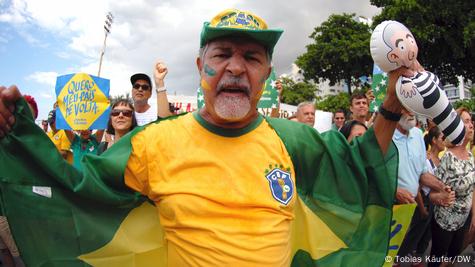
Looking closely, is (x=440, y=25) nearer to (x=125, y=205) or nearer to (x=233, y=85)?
(x=233, y=85)

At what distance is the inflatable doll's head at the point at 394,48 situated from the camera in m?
1.76

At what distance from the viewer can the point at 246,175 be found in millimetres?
1667

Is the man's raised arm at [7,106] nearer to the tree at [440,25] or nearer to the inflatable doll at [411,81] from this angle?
the inflatable doll at [411,81]

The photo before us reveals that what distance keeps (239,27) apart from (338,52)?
87.5ft

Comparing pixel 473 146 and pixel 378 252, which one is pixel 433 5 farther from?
pixel 378 252

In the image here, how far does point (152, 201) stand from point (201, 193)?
359 millimetres

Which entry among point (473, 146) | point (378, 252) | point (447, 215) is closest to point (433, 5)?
point (473, 146)

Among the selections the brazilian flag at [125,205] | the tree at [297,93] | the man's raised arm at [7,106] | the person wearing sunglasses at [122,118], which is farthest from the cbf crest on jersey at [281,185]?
the tree at [297,93]

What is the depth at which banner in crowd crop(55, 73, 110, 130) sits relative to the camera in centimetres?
393

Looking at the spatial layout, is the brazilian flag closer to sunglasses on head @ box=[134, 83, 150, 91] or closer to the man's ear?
the man's ear

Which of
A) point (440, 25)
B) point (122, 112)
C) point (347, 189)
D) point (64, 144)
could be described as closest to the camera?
point (347, 189)

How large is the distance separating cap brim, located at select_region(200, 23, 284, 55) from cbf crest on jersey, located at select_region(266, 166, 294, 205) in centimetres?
59

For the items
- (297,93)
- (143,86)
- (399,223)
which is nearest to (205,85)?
(399,223)

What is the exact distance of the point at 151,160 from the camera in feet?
5.54
